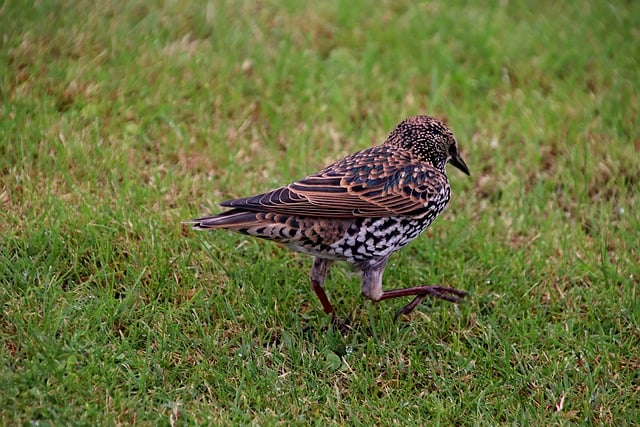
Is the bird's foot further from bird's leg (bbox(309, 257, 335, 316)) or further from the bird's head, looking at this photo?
the bird's head

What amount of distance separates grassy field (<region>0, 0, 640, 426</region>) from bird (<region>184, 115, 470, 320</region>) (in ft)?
0.95

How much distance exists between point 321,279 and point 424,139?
116cm

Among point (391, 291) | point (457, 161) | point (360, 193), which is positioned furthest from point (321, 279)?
point (457, 161)

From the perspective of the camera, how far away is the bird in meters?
5.01

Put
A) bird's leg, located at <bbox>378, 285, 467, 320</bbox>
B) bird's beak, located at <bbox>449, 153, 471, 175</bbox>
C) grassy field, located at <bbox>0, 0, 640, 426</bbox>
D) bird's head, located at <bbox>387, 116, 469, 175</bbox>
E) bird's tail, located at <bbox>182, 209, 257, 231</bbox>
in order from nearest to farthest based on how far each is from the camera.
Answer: grassy field, located at <bbox>0, 0, 640, 426</bbox> < bird's tail, located at <bbox>182, 209, 257, 231</bbox> < bird's leg, located at <bbox>378, 285, 467, 320</bbox> < bird's head, located at <bbox>387, 116, 469, 175</bbox> < bird's beak, located at <bbox>449, 153, 471, 175</bbox>

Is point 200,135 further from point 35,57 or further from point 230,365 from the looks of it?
point 230,365

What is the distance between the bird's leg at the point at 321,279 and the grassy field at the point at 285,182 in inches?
3.8

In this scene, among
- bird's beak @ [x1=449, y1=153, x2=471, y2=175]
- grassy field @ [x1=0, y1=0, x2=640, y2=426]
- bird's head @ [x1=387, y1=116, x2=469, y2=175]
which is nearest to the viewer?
grassy field @ [x1=0, y1=0, x2=640, y2=426]

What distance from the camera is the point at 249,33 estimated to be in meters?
7.66

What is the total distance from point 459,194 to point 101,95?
2.88m

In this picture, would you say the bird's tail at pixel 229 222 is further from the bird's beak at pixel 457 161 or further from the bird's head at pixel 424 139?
the bird's beak at pixel 457 161

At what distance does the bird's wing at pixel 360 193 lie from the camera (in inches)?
197

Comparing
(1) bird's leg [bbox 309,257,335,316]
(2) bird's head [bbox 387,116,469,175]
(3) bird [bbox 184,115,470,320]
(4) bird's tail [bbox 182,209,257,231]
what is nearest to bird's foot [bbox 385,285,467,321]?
(3) bird [bbox 184,115,470,320]

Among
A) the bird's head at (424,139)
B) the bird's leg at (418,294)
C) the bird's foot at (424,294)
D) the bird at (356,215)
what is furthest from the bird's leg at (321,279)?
the bird's head at (424,139)
